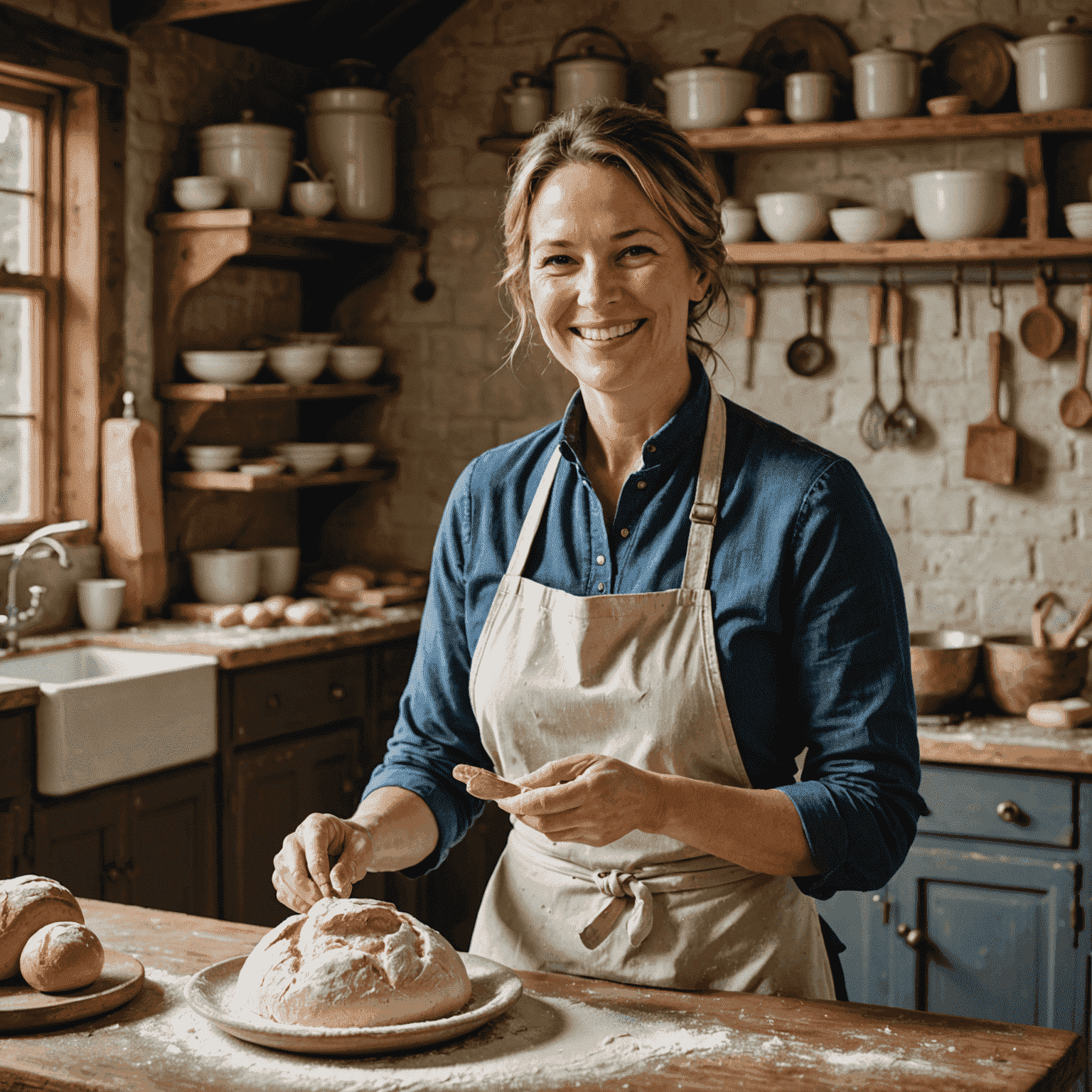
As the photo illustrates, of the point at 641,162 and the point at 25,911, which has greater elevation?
the point at 641,162

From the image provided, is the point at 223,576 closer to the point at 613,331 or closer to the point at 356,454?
the point at 356,454

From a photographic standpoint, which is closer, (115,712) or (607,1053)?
(607,1053)

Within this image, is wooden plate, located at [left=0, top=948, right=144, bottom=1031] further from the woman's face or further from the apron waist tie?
the woman's face

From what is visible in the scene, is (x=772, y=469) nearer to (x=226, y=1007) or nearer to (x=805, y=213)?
(x=226, y=1007)

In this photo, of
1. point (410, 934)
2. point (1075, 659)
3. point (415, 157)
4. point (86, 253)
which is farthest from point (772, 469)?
point (415, 157)

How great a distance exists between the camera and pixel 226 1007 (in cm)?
143

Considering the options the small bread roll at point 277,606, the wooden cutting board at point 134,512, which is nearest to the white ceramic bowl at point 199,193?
the wooden cutting board at point 134,512

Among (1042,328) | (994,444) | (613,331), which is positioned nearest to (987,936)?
(994,444)

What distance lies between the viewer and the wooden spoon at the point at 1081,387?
371 centimetres

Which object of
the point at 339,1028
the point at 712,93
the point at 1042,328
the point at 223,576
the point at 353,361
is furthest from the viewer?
the point at 353,361

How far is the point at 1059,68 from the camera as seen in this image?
3.57 meters

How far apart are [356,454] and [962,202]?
6.36 feet

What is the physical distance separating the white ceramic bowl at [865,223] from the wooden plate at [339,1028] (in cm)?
281

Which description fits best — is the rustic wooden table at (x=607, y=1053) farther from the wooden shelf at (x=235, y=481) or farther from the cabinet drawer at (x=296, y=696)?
the wooden shelf at (x=235, y=481)
